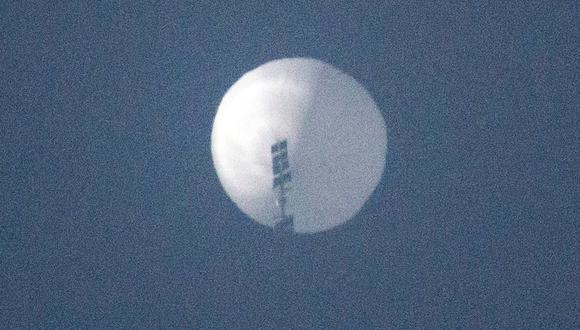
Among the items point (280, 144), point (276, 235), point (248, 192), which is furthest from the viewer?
point (280, 144)

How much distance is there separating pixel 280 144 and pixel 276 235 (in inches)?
162

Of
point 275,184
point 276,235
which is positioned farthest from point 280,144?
point 276,235

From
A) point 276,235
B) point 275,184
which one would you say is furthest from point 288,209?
point 276,235

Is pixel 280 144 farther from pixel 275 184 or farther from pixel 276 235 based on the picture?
pixel 276 235

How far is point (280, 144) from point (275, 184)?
854mm

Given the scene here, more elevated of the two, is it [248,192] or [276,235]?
[248,192]

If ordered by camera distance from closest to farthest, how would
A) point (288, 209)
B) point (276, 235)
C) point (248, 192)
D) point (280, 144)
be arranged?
point (276, 235), point (248, 192), point (288, 209), point (280, 144)

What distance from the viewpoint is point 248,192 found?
11.7 metres

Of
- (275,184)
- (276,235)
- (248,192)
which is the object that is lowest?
(276,235)

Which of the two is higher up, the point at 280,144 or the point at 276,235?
the point at 280,144

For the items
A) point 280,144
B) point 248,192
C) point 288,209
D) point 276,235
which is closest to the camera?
point 276,235

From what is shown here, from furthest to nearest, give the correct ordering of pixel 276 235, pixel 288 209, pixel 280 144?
1. pixel 280 144
2. pixel 288 209
3. pixel 276 235

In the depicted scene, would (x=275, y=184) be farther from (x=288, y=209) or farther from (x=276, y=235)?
(x=276, y=235)

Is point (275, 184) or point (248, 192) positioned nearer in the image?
point (248, 192)
